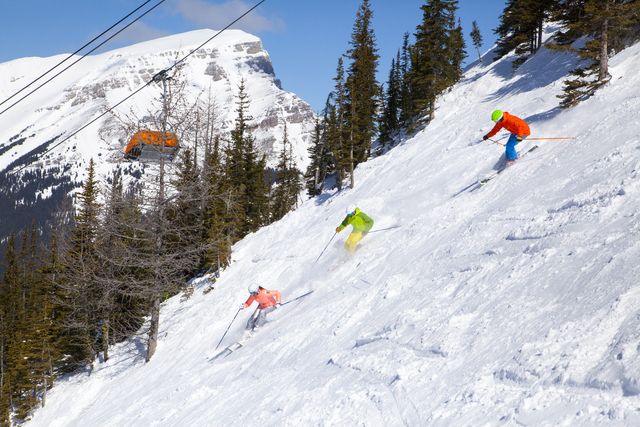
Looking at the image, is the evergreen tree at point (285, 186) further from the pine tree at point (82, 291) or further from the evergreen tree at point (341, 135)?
the pine tree at point (82, 291)

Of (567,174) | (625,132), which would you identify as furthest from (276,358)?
(625,132)

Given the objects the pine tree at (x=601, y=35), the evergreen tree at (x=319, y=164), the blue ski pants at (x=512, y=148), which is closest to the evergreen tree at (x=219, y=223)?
the blue ski pants at (x=512, y=148)

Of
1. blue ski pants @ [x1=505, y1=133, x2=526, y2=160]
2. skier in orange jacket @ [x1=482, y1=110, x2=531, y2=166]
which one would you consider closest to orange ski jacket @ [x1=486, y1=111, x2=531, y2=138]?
skier in orange jacket @ [x1=482, y1=110, x2=531, y2=166]

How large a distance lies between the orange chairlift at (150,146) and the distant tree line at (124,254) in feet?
1.51

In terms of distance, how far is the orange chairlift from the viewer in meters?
17.5

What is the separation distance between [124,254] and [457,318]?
52.7 ft

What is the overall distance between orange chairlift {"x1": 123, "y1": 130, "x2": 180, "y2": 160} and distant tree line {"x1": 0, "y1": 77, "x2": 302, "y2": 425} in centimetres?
46

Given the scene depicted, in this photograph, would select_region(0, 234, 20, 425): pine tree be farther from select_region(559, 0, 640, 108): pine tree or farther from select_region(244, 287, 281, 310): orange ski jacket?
select_region(559, 0, 640, 108): pine tree

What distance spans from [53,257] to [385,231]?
107 feet

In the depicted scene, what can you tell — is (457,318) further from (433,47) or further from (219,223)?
(433,47)

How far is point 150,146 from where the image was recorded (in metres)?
17.8


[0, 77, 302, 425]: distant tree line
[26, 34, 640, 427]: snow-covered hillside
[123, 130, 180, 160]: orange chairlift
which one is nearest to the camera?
[26, 34, 640, 427]: snow-covered hillside

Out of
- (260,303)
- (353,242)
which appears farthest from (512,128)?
(260,303)

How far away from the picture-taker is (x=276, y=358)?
986cm
